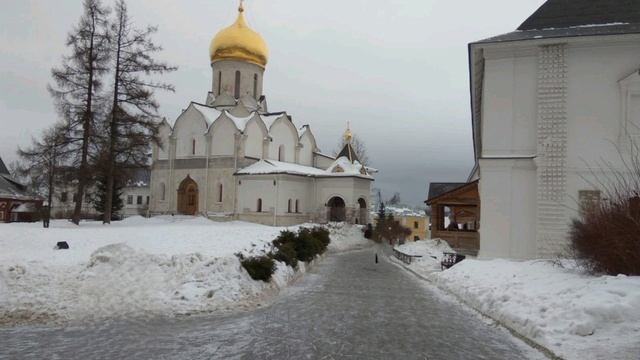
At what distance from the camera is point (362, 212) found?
131ft

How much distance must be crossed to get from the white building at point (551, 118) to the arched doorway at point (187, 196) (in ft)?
87.6

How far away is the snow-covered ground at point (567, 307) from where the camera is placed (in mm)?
6594

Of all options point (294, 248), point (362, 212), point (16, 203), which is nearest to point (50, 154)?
point (294, 248)

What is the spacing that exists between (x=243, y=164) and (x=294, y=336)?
3078 centimetres

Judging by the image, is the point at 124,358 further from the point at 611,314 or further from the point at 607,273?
the point at 607,273

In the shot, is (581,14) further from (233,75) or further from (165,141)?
(165,141)

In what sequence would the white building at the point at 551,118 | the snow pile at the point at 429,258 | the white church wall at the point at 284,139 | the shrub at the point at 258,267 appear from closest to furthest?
the shrub at the point at 258,267
the white building at the point at 551,118
the snow pile at the point at 429,258
the white church wall at the point at 284,139

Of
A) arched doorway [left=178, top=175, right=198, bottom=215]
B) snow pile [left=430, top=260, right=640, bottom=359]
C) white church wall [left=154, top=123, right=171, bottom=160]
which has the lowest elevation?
snow pile [left=430, top=260, right=640, bottom=359]

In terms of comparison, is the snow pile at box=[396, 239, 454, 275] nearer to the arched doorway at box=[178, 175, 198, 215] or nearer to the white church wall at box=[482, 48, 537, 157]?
the white church wall at box=[482, 48, 537, 157]

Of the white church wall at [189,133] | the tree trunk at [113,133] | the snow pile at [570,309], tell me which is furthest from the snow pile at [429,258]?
the white church wall at [189,133]

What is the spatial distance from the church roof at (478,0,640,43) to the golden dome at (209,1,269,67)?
88.6ft

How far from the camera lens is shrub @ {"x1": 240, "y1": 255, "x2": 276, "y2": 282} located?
11.5 meters

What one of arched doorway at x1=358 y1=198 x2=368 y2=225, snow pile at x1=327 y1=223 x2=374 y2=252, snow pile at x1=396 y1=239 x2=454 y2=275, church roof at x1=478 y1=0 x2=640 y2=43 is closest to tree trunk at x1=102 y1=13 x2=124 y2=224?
snow pile at x1=327 y1=223 x2=374 y2=252

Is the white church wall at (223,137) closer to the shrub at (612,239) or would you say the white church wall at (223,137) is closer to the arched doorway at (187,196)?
the arched doorway at (187,196)
